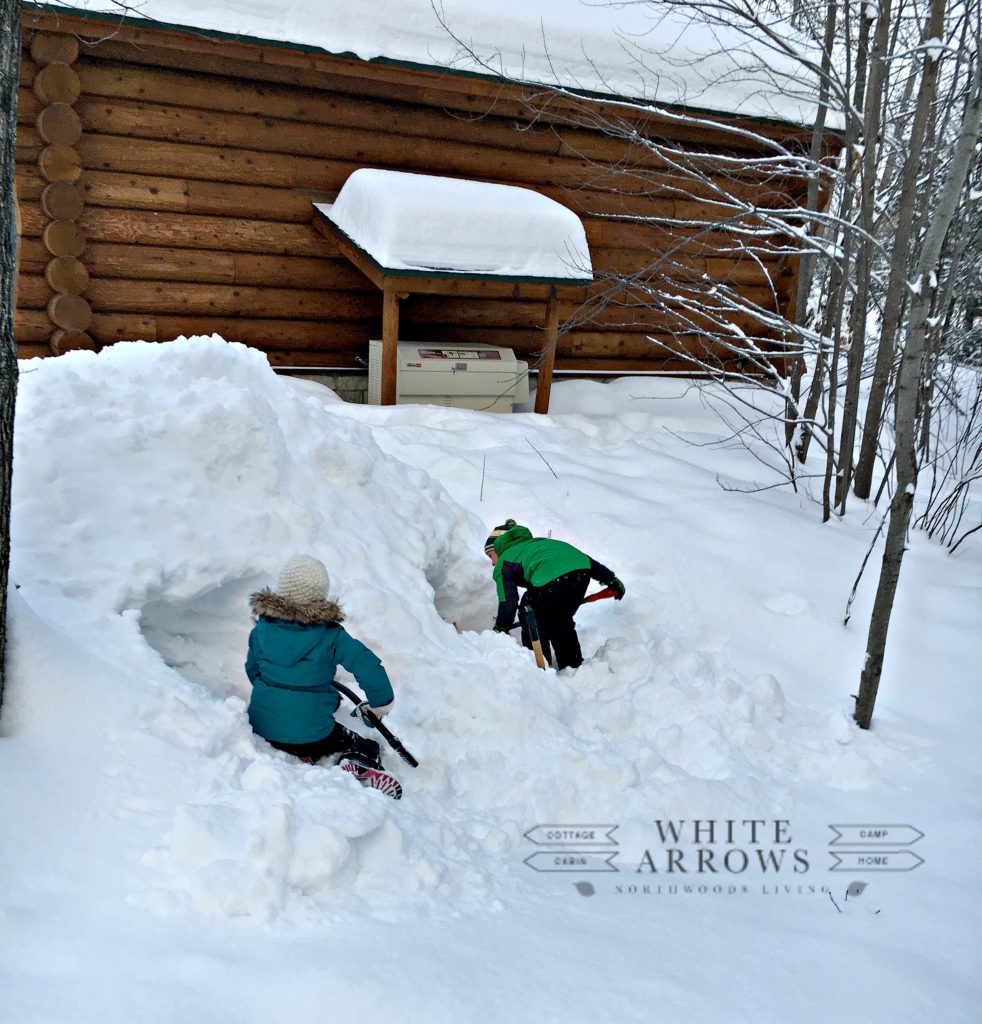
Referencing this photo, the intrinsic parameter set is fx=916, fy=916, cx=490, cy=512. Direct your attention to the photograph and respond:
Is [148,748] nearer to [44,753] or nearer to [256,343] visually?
[44,753]

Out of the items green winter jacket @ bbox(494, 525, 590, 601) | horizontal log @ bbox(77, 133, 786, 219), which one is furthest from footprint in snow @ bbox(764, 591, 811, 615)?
horizontal log @ bbox(77, 133, 786, 219)

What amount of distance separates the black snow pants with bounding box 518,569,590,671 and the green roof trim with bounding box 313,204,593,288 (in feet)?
13.3

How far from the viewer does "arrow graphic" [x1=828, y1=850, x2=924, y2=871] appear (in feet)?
11.3

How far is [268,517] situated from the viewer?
169 inches

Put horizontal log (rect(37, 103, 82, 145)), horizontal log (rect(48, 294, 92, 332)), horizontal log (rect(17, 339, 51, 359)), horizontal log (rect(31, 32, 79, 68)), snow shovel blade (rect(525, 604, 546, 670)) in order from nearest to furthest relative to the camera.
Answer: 1. snow shovel blade (rect(525, 604, 546, 670))
2. horizontal log (rect(31, 32, 79, 68))
3. horizontal log (rect(37, 103, 82, 145))
4. horizontal log (rect(48, 294, 92, 332))
5. horizontal log (rect(17, 339, 51, 359))

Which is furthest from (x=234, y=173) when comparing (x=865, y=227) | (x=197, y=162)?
(x=865, y=227)

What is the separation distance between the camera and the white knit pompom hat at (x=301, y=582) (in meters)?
3.21

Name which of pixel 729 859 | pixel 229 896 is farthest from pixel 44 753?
pixel 729 859

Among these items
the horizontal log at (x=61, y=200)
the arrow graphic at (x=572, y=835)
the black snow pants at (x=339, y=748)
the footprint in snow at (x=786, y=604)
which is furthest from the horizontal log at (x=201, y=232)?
the arrow graphic at (x=572, y=835)

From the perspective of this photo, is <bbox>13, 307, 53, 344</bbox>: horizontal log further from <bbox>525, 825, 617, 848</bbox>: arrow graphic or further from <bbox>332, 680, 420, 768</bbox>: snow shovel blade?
<bbox>525, 825, 617, 848</bbox>: arrow graphic

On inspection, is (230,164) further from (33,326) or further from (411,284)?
(33,326)

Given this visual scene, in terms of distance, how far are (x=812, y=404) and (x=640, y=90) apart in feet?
12.7

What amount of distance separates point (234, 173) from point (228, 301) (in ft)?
3.82

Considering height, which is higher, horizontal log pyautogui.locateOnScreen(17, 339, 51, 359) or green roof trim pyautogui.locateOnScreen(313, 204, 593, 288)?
green roof trim pyautogui.locateOnScreen(313, 204, 593, 288)
